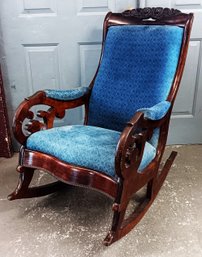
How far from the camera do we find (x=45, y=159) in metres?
1.25

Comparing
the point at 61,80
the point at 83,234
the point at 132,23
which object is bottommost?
the point at 83,234

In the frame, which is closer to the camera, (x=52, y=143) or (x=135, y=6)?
(x=52, y=143)

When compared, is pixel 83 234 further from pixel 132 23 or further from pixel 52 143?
pixel 132 23

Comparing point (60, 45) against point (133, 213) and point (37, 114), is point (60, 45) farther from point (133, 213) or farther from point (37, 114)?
point (133, 213)

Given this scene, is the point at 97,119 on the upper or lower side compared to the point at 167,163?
upper

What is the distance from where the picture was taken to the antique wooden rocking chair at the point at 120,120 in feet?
3.69

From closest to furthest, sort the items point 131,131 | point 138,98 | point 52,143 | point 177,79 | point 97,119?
point 131,131, point 52,143, point 177,79, point 138,98, point 97,119

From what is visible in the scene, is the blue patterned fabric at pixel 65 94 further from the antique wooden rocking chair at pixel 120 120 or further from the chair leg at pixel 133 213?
the chair leg at pixel 133 213

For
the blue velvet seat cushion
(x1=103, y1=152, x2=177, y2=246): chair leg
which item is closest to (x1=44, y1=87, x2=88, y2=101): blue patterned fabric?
the blue velvet seat cushion

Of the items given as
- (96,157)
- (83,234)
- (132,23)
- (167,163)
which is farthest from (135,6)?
(83,234)

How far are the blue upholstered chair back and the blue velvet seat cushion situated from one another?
21 cm

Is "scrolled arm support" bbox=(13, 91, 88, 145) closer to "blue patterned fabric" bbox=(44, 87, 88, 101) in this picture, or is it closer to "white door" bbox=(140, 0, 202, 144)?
"blue patterned fabric" bbox=(44, 87, 88, 101)

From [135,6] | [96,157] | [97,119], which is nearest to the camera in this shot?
[96,157]

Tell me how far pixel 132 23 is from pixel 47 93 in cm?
59
